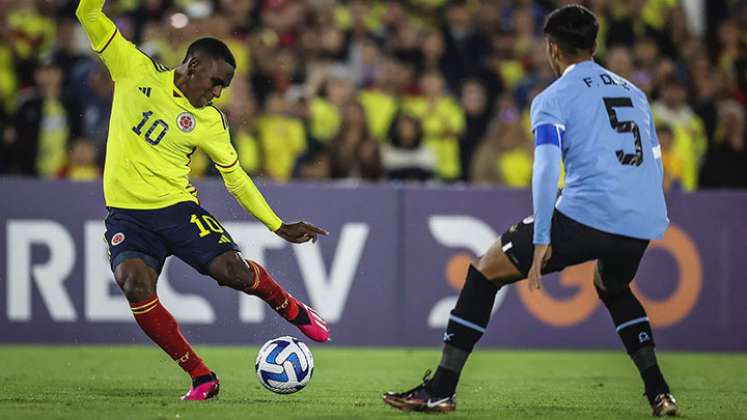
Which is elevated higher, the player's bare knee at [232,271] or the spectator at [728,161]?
the player's bare knee at [232,271]

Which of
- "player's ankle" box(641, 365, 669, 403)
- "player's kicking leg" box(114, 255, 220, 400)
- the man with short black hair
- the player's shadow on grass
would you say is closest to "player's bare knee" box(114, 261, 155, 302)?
"player's kicking leg" box(114, 255, 220, 400)

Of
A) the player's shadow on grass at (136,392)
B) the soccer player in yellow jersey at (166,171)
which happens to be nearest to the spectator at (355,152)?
the player's shadow on grass at (136,392)

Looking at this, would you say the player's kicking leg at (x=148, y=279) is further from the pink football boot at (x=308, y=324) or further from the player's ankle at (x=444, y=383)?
the player's ankle at (x=444, y=383)

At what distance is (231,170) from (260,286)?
2.59 ft

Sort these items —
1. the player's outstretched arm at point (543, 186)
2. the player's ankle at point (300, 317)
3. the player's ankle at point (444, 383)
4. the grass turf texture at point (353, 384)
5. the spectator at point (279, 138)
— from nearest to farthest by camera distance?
the player's outstretched arm at point (543, 186) → the player's ankle at point (444, 383) → the grass turf texture at point (353, 384) → the player's ankle at point (300, 317) → the spectator at point (279, 138)

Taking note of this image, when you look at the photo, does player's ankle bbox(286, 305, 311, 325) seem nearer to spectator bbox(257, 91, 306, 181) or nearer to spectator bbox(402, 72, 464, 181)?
spectator bbox(257, 91, 306, 181)

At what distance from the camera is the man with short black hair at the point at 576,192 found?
23.2 feet

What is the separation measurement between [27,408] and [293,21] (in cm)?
881

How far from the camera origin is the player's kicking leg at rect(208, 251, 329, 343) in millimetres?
8352

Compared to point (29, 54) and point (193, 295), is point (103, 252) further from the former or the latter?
point (29, 54)

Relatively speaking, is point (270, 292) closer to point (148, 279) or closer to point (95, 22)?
point (148, 279)

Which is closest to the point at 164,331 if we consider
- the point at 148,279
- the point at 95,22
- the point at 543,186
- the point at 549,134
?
the point at 148,279

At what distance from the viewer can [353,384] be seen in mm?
9609

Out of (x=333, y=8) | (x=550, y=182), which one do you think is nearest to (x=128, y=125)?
(x=550, y=182)
